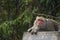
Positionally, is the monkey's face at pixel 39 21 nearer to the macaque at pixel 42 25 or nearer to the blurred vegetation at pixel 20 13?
the macaque at pixel 42 25

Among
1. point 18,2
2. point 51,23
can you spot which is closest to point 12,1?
point 18,2

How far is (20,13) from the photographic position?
9.30 m

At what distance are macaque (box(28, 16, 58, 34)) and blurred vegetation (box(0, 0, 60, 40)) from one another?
7.68ft

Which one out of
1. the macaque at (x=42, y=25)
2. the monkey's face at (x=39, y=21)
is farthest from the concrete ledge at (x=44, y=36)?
the monkey's face at (x=39, y=21)

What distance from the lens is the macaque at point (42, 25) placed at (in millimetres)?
5672

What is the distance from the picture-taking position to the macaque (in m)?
5.67

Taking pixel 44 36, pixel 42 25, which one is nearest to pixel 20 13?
pixel 42 25

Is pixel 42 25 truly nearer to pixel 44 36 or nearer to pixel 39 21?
pixel 39 21

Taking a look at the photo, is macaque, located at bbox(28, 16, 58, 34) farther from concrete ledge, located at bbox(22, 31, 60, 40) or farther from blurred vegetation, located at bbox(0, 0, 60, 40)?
blurred vegetation, located at bbox(0, 0, 60, 40)

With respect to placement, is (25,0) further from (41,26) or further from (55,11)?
(41,26)

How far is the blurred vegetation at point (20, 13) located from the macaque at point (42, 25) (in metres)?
2.34

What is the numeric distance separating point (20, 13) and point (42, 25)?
3611 millimetres

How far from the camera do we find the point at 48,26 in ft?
19.5

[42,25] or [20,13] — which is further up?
[42,25]
